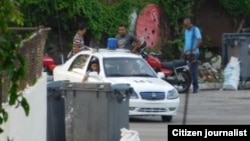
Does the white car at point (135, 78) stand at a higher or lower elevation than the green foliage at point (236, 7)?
lower

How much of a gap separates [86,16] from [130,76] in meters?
9.07

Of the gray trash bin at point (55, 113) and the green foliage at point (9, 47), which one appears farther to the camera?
the gray trash bin at point (55, 113)

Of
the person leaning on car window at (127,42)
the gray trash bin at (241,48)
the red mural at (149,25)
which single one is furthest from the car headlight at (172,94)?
the red mural at (149,25)

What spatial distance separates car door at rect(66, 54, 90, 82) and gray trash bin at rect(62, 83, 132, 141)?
6.26m

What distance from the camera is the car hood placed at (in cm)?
2038

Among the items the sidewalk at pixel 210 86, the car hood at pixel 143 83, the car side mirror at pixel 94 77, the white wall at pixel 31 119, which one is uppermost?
the white wall at pixel 31 119

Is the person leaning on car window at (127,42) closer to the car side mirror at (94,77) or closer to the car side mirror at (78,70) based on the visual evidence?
the car side mirror at (78,70)

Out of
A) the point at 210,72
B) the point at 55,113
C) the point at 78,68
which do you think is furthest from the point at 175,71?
the point at 55,113

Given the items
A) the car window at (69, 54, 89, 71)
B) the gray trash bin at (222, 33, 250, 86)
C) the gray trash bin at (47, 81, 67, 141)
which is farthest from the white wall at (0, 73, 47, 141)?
the gray trash bin at (222, 33, 250, 86)

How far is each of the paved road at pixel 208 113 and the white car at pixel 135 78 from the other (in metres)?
0.32

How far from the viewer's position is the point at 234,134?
7.16 meters

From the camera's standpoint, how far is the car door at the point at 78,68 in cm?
2166

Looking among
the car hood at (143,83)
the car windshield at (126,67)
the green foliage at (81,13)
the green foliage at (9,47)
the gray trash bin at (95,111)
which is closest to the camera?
the green foliage at (9,47)

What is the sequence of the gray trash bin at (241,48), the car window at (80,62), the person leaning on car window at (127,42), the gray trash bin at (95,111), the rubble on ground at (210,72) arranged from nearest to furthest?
the gray trash bin at (95,111)
the car window at (80,62)
the person leaning on car window at (127,42)
the gray trash bin at (241,48)
the rubble on ground at (210,72)
